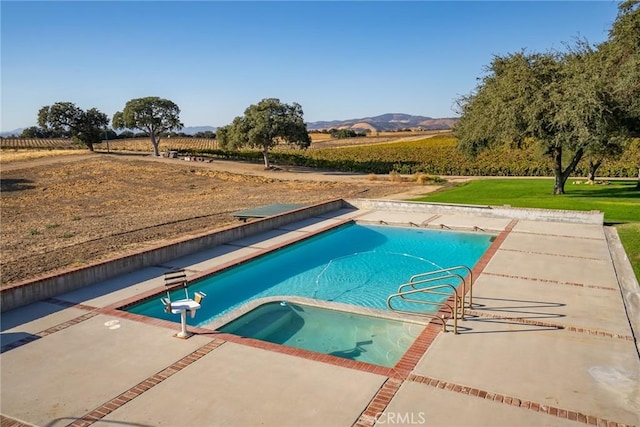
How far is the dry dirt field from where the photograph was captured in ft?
50.1

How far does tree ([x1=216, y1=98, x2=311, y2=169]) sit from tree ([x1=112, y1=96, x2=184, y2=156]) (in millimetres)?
14511

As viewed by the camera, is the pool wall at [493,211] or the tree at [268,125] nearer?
the pool wall at [493,211]

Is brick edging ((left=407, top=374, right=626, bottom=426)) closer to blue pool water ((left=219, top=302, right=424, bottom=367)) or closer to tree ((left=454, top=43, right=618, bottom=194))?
blue pool water ((left=219, top=302, right=424, bottom=367))

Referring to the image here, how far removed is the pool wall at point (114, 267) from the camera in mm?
9461

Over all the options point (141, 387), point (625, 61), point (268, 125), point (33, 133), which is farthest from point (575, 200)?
point (33, 133)

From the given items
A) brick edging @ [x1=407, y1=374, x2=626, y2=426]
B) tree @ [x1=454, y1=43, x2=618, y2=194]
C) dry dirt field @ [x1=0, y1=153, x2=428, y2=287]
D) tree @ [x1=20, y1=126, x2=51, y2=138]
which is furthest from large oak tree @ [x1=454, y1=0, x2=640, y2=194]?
tree @ [x1=20, y1=126, x2=51, y2=138]

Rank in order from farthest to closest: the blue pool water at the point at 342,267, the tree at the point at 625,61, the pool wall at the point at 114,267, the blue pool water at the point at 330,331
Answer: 1. the tree at the point at 625,61
2. the blue pool water at the point at 342,267
3. the pool wall at the point at 114,267
4. the blue pool water at the point at 330,331

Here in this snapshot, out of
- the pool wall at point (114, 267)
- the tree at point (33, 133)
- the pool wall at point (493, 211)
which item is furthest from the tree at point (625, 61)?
the tree at point (33, 133)

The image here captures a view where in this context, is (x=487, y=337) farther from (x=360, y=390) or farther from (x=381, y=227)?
(x=381, y=227)

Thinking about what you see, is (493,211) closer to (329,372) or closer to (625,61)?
(625,61)

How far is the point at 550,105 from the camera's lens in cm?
2136

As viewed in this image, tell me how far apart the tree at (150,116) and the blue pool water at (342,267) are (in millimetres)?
45698

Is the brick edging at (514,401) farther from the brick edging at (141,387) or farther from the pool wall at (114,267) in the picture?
the pool wall at (114,267)

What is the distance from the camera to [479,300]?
9500 millimetres
